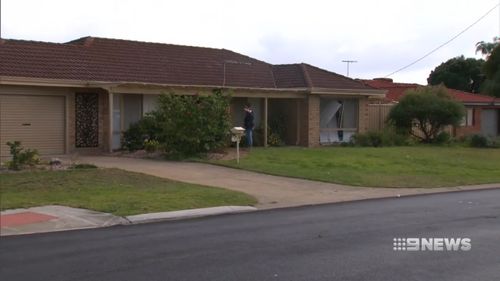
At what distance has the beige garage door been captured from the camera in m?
22.2

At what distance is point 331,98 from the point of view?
30.2 m

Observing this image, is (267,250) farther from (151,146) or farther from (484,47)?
(484,47)

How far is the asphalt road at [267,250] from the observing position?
24.3 ft

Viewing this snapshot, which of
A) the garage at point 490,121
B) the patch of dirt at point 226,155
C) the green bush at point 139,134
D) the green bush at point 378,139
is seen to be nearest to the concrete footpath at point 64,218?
the patch of dirt at point 226,155

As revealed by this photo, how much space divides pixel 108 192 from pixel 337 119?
17.8 m

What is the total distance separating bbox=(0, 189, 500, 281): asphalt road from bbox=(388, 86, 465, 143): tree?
1800cm

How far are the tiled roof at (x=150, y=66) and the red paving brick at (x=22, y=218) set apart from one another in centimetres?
1160

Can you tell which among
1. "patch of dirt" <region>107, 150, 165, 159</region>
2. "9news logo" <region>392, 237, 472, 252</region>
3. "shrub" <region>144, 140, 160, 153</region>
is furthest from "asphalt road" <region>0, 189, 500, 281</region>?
"shrub" <region>144, 140, 160, 153</region>

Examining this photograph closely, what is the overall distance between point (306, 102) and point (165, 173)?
1189 cm

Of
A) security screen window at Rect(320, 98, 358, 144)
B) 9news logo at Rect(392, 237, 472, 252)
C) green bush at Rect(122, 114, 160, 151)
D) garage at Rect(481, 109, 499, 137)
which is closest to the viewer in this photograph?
9news logo at Rect(392, 237, 472, 252)

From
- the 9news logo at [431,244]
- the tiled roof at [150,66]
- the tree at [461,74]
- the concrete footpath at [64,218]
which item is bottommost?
the concrete footpath at [64,218]

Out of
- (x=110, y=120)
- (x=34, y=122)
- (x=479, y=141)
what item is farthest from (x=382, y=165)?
(x=34, y=122)

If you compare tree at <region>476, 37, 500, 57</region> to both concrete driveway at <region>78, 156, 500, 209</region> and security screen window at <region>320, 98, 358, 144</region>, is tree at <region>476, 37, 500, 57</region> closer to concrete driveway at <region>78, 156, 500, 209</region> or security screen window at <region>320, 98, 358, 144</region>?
security screen window at <region>320, 98, 358, 144</region>

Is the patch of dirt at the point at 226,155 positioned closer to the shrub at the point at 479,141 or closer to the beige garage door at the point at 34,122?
the beige garage door at the point at 34,122
